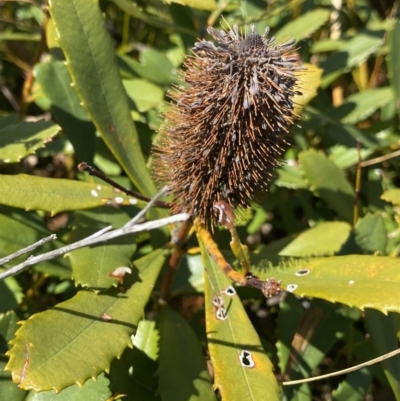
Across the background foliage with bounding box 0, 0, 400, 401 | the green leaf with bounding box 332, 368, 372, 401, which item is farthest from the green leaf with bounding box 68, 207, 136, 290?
the green leaf with bounding box 332, 368, 372, 401

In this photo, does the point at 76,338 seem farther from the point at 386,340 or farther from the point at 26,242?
the point at 386,340

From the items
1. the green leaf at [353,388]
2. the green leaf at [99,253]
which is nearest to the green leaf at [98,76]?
the green leaf at [99,253]

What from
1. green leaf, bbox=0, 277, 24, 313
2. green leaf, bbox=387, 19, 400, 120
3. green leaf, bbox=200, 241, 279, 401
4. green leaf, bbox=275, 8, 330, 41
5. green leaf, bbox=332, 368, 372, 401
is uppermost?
green leaf, bbox=275, 8, 330, 41

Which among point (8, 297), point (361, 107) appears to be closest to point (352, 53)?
point (361, 107)

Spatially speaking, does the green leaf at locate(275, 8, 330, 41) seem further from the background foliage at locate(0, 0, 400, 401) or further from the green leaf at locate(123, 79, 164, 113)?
the green leaf at locate(123, 79, 164, 113)

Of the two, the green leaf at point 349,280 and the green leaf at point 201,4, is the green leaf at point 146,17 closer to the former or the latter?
the green leaf at point 201,4
